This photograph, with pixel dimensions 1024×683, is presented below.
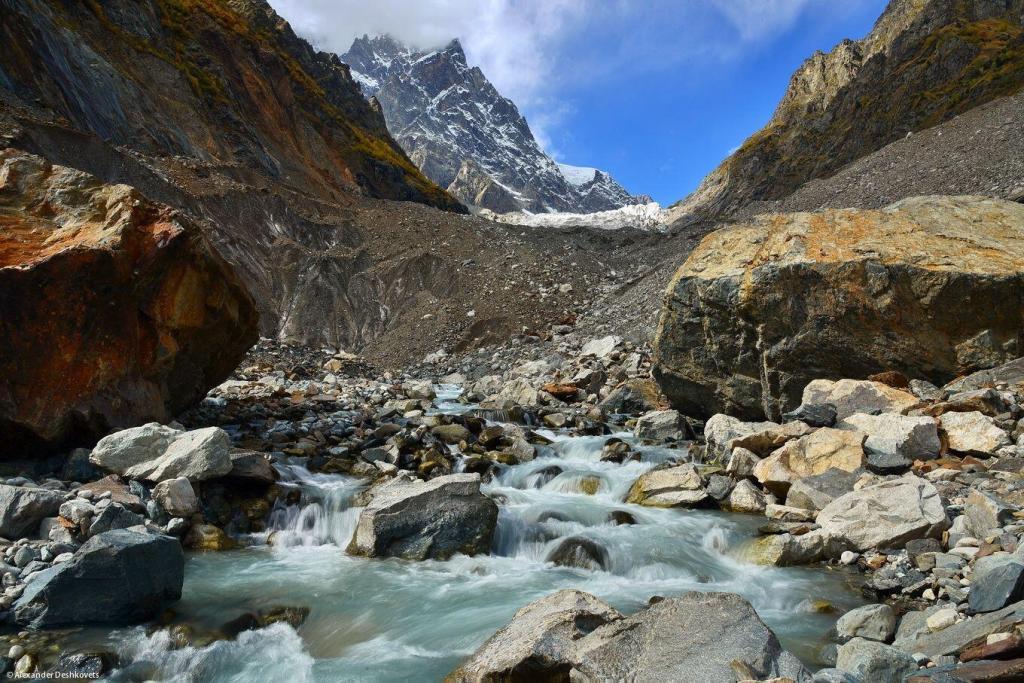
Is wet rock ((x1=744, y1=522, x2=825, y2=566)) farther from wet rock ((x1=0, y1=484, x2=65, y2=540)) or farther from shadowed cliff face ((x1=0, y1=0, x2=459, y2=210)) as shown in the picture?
shadowed cliff face ((x1=0, y1=0, x2=459, y2=210))

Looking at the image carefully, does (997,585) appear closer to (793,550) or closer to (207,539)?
(793,550)

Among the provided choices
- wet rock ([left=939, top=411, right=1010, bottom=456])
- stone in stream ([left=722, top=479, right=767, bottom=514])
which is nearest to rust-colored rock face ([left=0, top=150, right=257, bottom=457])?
stone in stream ([left=722, top=479, right=767, bottom=514])

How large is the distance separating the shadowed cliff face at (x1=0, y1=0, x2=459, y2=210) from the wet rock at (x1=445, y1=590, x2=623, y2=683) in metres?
36.2

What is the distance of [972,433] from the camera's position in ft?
26.8

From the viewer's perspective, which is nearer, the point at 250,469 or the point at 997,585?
the point at 997,585

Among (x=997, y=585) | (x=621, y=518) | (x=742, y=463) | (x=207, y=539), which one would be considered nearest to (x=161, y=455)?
(x=207, y=539)

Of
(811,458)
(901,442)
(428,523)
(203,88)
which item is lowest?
(428,523)

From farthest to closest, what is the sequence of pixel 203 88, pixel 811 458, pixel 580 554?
pixel 203 88
pixel 811 458
pixel 580 554

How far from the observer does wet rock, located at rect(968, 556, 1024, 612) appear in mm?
4406

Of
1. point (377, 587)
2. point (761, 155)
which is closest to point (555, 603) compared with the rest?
point (377, 587)

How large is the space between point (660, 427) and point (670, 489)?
3779 mm

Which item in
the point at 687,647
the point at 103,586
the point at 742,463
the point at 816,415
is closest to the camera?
the point at 687,647

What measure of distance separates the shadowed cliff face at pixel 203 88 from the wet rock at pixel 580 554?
34653 millimetres

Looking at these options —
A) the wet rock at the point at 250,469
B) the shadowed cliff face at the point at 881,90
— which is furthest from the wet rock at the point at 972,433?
the shadowed cliff face at the point at 881,90
